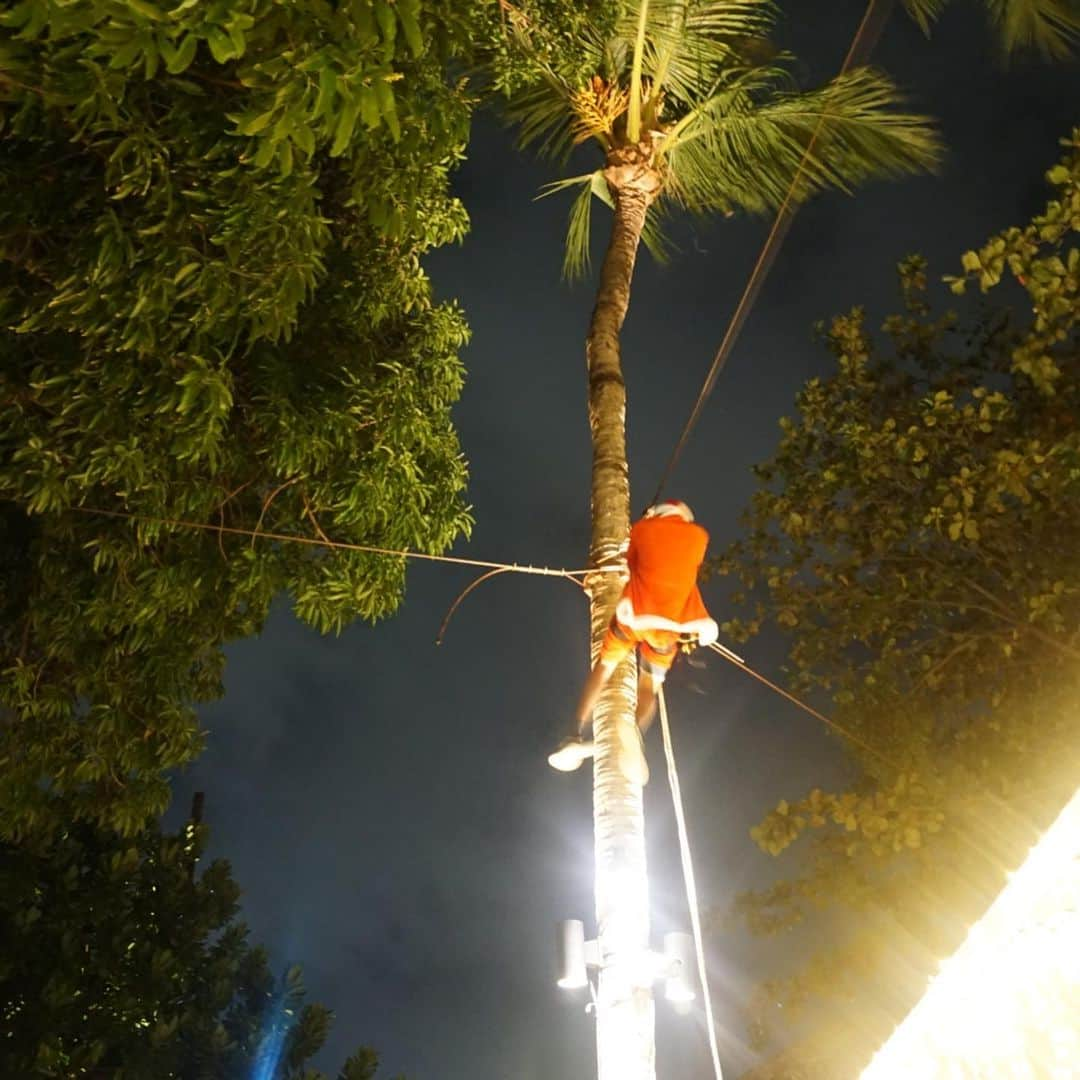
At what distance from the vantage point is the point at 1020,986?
1900 mm

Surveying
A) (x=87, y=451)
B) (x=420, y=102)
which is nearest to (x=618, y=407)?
(x=420, y=102)

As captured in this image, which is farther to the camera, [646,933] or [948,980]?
[646,933]

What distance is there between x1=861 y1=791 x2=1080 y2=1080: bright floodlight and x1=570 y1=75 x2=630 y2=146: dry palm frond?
18.9 ft

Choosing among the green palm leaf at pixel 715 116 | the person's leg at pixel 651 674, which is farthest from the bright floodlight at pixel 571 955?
the green palm leaf at pixel 715 116

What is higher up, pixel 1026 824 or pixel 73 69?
pixel 73 69

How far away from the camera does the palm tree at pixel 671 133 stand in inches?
223

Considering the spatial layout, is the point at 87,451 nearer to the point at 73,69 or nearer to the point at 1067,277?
the point at 73,69

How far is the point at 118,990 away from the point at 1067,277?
8.59 metres

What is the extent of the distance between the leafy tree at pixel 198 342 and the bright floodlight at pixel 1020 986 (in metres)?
2.63

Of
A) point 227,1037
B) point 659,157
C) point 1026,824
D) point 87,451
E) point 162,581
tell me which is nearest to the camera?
point 87,451

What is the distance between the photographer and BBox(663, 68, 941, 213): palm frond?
6727 millimetres

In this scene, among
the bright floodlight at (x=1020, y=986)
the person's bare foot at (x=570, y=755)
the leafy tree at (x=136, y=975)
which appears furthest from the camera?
the leafy tree at (x=136, y=975)

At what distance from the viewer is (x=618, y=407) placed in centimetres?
541

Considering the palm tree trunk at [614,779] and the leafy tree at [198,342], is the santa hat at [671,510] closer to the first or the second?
the palm tree trunk at [614,779]
